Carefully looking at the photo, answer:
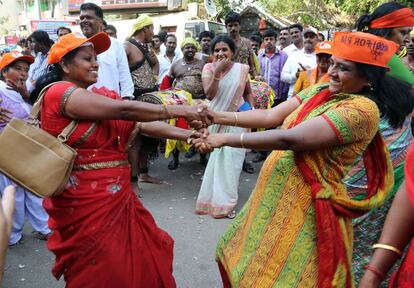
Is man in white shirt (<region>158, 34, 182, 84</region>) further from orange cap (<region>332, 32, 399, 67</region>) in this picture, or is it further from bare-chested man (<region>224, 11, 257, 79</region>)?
orange cap (<region>332, 32, 399, 67</region>)

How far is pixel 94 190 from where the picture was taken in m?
2.24

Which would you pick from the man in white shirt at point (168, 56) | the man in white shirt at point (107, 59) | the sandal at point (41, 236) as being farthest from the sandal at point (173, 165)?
the sandal at point (41, 236)

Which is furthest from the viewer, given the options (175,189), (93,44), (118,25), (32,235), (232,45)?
(118,25)

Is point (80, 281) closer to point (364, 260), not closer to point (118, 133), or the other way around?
point (118, 133)

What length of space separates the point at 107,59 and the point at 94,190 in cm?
256

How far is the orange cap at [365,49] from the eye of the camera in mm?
1821

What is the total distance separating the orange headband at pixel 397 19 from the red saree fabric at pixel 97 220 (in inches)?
69.8

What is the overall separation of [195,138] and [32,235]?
2582mm

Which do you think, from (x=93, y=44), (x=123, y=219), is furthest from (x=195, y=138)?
(x=93, y=44)

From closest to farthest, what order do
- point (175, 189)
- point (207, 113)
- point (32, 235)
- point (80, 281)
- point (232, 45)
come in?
point (80, 281), point (207, 113), point (32, 235), point (232, 45), point (175, 189)

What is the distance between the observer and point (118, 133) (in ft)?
7.68

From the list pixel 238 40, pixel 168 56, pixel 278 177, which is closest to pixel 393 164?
pixel 278 177

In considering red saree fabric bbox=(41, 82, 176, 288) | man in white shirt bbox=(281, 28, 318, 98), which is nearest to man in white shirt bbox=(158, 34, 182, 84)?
man in white shirt bbox=(281, 28, 318, 98)

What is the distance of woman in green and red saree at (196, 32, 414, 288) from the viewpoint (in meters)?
1.80
